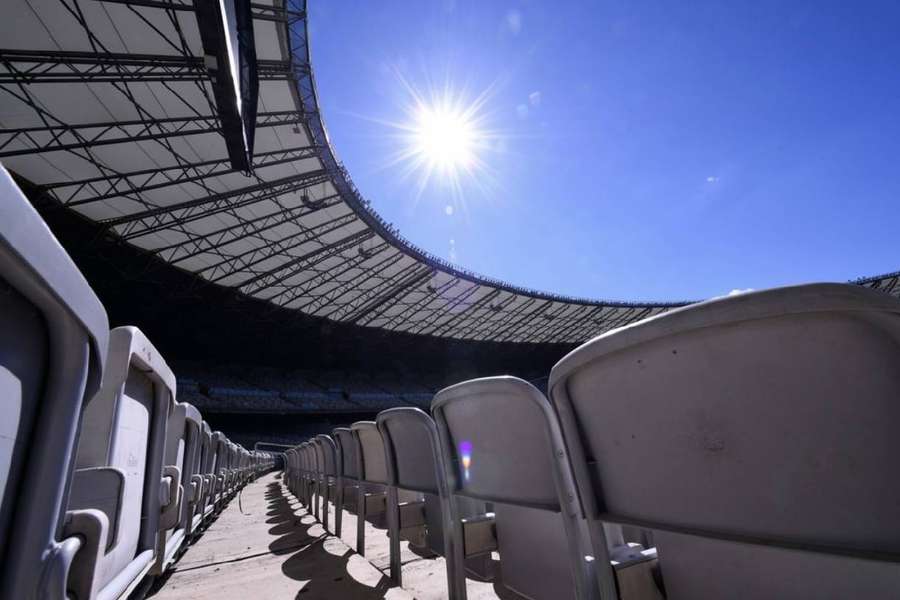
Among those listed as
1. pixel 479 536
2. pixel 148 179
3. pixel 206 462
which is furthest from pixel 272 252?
→ pixel 479 536

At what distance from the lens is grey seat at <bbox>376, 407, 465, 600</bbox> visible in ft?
7.04

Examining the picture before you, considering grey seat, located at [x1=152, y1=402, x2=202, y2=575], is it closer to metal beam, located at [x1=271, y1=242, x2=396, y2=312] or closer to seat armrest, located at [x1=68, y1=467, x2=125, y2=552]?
seat armrest, located at [x1=68, y1=467, x2=125, y2=552]

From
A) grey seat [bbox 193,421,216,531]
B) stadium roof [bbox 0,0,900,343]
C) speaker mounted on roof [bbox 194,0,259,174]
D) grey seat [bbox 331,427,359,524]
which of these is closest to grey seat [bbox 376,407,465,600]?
grey seat [bbox 331,427,359,524]

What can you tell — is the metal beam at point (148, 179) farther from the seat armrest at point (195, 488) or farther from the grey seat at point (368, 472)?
the grey seat at point (368, 472)

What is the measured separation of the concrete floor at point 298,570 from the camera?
7.84ft

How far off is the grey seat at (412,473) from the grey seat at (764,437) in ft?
3.93

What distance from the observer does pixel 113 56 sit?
775cm

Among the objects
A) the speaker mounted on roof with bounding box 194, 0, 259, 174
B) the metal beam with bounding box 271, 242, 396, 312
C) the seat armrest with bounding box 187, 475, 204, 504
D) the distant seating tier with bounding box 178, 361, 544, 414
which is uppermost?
the metal beam with bounding box 271, 242, 396, 312

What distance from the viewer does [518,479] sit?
4.95ft

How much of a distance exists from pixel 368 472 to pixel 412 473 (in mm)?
1139

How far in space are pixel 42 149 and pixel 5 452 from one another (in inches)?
494

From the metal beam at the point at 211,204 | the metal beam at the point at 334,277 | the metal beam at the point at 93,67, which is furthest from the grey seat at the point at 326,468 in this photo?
the metal beam at the point at 334,277

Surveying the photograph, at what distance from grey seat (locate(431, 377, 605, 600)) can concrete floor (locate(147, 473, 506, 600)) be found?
757mm

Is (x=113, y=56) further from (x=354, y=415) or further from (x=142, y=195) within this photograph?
(x=354, y=415)
